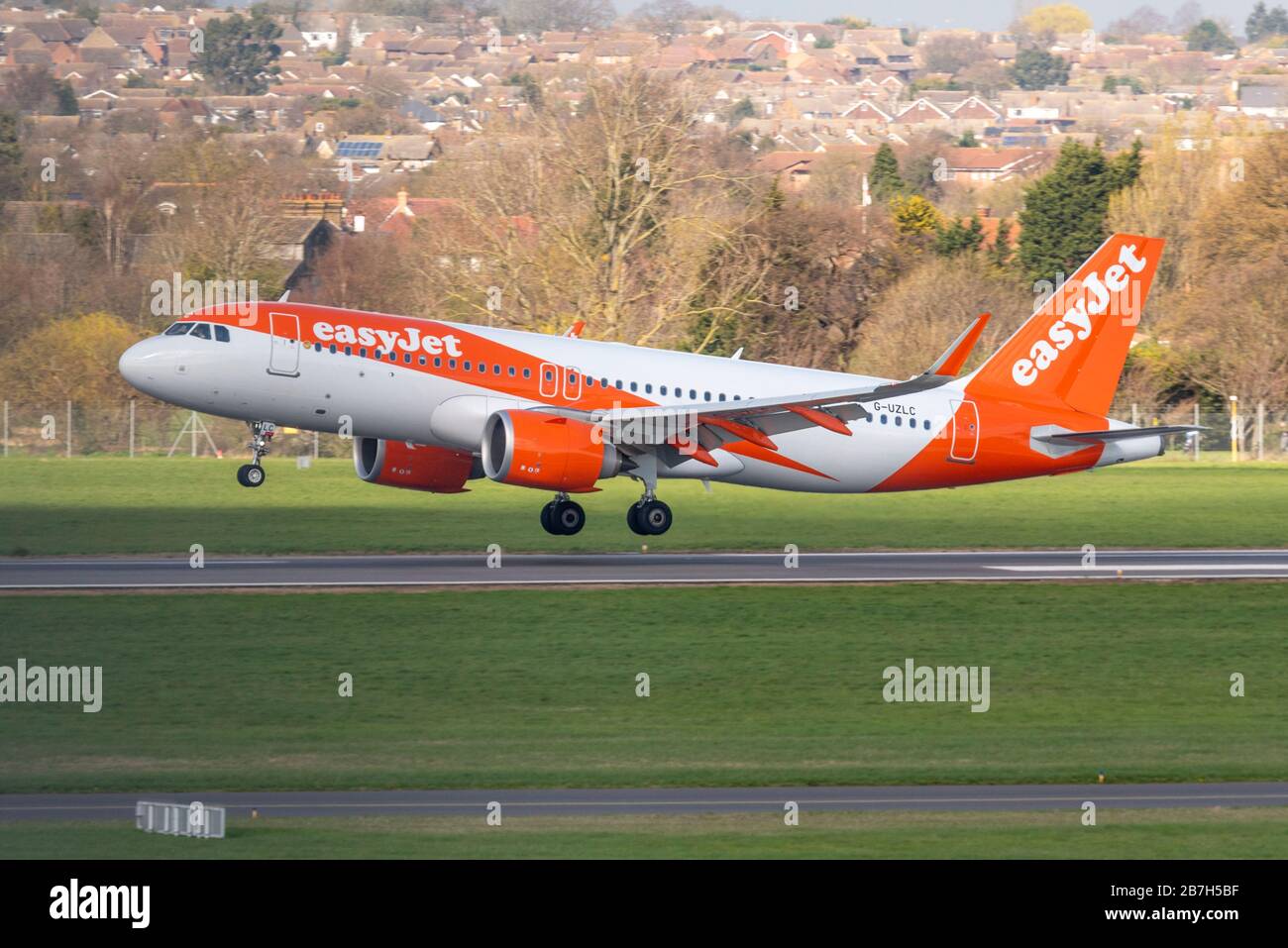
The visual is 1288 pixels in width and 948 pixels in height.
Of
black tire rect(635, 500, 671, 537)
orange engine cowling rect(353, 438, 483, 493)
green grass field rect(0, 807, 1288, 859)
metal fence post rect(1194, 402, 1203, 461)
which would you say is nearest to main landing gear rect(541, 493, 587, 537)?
black tire rect(635, 500, 671, 537)

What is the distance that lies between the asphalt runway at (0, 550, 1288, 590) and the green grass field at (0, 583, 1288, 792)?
1.92 metres

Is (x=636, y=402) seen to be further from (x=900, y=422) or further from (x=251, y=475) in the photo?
(x=251, y=475)

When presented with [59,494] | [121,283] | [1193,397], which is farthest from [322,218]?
[59,494]

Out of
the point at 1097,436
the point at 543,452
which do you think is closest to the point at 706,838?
the point at 543,452

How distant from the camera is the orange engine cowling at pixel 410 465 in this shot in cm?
3938

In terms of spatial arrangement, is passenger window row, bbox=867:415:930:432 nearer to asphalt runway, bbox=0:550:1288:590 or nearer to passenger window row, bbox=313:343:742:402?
asphalt runway, bbox=0:550:1288:590

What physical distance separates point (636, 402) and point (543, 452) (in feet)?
13.5

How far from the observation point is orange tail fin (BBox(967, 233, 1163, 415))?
43125 mm

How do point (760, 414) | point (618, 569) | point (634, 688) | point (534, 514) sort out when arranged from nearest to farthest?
point (634, 688)
point (618, 569)
point (760, 414)
point (534, 514)

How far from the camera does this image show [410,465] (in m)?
39.6

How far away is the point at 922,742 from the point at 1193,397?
219 feet

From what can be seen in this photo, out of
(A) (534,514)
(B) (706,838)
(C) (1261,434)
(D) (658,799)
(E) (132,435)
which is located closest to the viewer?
(B) (706,838)

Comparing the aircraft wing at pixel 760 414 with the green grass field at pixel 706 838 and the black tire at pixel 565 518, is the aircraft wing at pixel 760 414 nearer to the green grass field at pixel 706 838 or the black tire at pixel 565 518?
the black tire at pixel 565 518

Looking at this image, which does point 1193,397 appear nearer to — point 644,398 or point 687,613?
point 644,398
